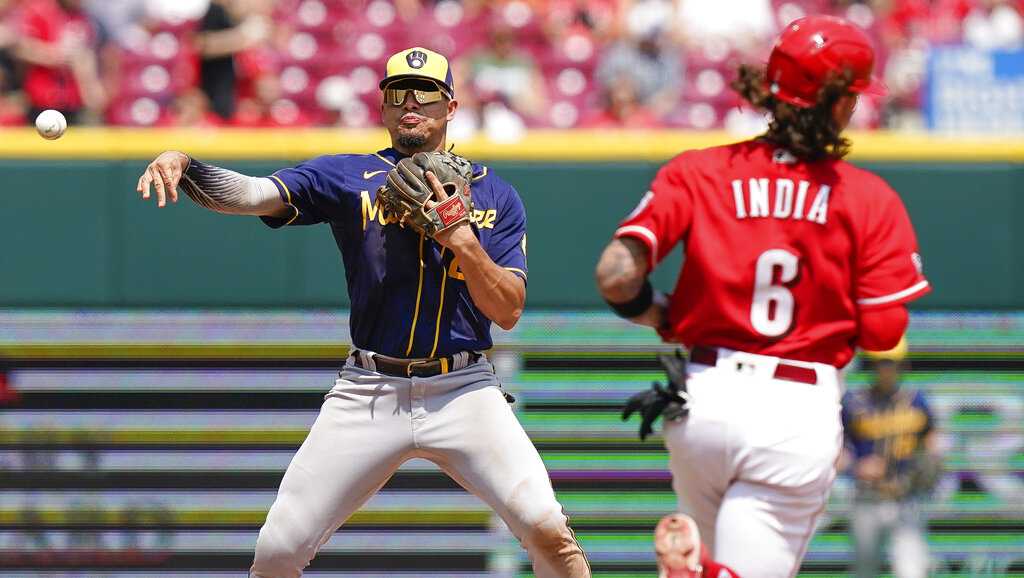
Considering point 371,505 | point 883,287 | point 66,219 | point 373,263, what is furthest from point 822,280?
→ point 66,219

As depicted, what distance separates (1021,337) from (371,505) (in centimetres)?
286

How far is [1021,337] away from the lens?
20.9 feet

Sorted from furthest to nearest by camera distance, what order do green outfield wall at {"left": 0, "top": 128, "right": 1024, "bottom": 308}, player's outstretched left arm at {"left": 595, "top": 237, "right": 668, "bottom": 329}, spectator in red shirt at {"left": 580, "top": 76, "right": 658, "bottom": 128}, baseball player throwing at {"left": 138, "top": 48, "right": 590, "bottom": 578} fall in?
spectator in red shirt at {"left": 580, "top": 76, "right": 658, "bottom": 128} → green outfield wall at {"left": 0, "top": 128, "right": 1024, "bottom": 308} → baseball player throwing at {"left": 138, "top": 48, "right": 590, "bottom": 578} → player's outstretched left arm at {"left": 595, "top": 237, "right": 668, "bottom": 329}

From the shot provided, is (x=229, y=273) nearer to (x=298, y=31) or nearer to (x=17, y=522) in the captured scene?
(x=17, y=522)

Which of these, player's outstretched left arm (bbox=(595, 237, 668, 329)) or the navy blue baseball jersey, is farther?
the navy blue baseball jersey

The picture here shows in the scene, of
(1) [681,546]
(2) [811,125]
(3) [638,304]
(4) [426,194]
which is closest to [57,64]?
(4) [426,194]

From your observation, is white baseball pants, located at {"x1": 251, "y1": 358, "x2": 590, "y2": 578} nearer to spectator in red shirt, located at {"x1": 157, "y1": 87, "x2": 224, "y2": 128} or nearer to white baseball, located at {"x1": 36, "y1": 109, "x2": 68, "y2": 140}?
white baseball, located at {"x1": 36, "y1": 109, "x2": 68, "y2": 140}

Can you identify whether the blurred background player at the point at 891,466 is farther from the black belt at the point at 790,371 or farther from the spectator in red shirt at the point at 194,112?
the spectator in red shirt at the point at 194,112

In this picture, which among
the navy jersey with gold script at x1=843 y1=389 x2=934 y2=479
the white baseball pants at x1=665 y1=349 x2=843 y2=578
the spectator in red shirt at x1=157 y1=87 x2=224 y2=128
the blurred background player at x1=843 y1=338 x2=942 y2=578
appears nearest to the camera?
the white baseball pants at x1=665 y1=349 x2=843 y2=578

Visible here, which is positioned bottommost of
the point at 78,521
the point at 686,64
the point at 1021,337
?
the point at 78,521

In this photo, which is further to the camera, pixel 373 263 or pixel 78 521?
pixel 78 521

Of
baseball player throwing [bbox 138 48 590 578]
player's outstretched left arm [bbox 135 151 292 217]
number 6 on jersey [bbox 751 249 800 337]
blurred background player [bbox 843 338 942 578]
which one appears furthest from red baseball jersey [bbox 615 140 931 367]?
blurred background player [bbox 843 338 942 578]

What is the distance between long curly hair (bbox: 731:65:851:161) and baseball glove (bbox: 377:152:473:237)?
2.45 ft

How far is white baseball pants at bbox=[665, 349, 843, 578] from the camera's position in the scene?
10.9 ft
